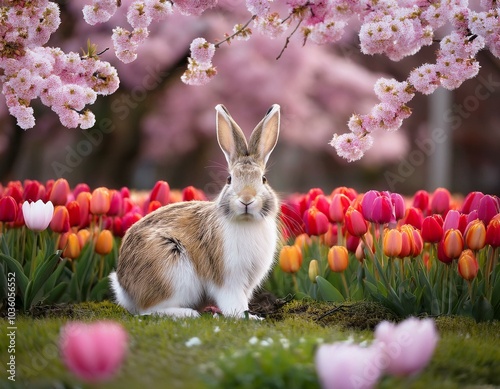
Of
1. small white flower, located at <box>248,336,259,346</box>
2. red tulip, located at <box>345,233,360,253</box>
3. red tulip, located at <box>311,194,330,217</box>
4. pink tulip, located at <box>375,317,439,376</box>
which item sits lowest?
small white flower, located at <box>248,336,259,346</box>

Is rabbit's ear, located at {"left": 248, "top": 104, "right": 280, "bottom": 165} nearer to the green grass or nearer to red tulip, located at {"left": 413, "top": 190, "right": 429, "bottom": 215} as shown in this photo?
the green grass

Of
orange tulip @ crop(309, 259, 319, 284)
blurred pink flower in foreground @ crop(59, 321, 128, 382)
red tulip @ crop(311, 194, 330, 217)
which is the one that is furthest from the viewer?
red tulip @ crop(311, 194, 330, 217)

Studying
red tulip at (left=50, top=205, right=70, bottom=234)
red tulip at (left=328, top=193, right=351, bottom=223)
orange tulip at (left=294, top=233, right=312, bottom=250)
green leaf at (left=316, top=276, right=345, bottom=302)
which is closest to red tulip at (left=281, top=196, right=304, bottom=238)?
orange tulip at (left=294, top=233, right=312, bottom=250)

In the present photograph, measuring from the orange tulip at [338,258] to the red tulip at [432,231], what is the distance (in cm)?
54

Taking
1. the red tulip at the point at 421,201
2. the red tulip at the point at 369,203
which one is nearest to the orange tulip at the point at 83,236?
the red tulip at the point at 369,203

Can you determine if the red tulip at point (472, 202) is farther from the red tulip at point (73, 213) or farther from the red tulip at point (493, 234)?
the red tulip at point (73, 213)

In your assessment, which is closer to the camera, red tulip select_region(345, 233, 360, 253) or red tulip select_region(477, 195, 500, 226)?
red tulip select_region(477, 195, 500, 226)

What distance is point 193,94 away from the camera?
15.5m

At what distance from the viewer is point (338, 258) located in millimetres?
5266

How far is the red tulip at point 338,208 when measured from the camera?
5691mm

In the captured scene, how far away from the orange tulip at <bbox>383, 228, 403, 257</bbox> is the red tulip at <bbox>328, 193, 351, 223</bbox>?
0.81 metres

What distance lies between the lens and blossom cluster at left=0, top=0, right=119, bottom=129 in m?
5.10

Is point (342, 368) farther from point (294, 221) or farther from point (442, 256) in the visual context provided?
point (294, 221)

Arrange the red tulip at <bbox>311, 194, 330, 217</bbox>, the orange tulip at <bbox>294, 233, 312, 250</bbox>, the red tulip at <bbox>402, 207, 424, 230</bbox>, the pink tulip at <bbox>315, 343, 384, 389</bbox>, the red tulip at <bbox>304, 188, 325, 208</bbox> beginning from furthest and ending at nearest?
the red tulip at <bbox>304, 188, 325, 208</bbox> → the orange tulip at <bbox>294, 233, 312, 250</bbox> → the red tulip at <bbox>311, 194, 330, 217</bbox> → the red tulip at <bbox>402, 207, 424, 230</bbox> → the pink tulip at <bbox>315, 343, 384, 389</bbox>
